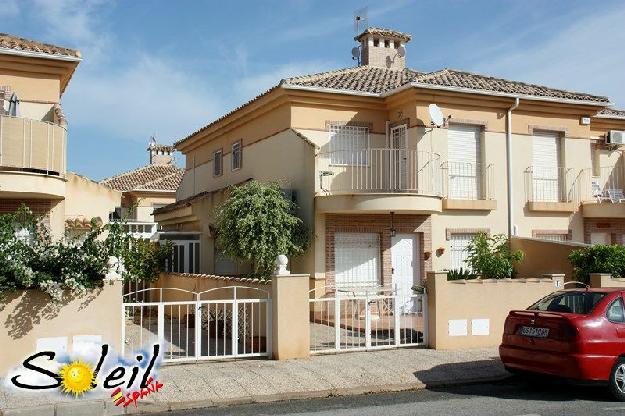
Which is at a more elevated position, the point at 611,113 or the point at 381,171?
the point at 611,113

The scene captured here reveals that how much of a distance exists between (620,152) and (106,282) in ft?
62.6

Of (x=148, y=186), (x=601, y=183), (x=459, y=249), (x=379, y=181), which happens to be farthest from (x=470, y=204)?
(x=148, y=186)

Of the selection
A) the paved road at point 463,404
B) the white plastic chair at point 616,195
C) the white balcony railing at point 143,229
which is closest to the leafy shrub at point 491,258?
the white plastic chair at point 616,195

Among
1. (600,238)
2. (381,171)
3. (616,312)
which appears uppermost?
(381,171)

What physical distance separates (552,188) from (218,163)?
11502mm

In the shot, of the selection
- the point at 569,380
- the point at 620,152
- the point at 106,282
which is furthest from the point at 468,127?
the point at 106,282

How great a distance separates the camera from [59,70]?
15523 mm

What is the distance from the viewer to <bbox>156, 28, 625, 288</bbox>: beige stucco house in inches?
682

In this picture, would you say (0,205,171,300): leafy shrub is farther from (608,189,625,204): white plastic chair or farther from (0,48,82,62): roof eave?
(608,189,625,204): white plastic chair

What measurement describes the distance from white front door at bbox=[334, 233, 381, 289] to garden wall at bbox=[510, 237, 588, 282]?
4.13 meters

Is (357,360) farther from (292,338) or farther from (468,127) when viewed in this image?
(468,127)

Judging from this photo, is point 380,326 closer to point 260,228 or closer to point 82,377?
point 260,228

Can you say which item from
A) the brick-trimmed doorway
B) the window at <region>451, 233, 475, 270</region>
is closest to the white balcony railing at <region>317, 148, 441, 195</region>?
the brick-trimmed doorway

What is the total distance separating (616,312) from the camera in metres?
9.30
